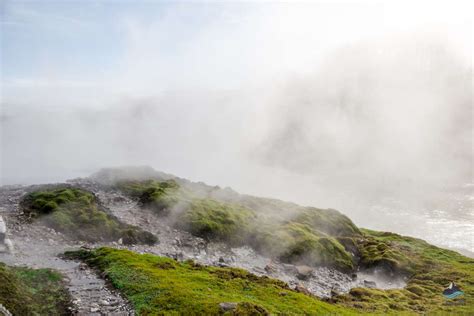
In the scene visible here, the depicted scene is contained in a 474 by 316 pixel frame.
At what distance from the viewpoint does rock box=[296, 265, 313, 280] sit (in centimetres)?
6639

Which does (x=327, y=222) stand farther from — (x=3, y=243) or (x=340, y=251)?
(x=3, y=243)

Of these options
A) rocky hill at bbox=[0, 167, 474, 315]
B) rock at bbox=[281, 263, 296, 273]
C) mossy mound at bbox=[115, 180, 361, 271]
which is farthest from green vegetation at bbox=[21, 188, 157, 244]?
rock at bbox=[281, 263, 296, 273]

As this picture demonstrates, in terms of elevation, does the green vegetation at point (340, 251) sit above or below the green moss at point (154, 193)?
below

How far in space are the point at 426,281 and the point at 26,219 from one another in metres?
82.2

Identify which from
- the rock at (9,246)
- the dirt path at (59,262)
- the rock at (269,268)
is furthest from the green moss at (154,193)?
the rock at (9,246)

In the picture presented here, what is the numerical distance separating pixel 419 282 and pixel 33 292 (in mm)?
71739

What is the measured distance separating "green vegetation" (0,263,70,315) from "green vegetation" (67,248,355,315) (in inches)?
240

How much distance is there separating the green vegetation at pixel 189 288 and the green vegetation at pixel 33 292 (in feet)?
20.0

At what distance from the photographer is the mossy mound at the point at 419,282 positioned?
52625 mm

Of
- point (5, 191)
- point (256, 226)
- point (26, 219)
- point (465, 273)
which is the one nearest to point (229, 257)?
point (256, 226)

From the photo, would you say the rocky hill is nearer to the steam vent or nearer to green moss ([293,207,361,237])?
green moss ([293,207,361,237])

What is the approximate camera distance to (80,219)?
227 ft

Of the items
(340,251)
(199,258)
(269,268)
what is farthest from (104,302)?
(340,251)

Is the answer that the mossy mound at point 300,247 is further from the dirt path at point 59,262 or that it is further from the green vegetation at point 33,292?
the green vegetation at point 33,292
